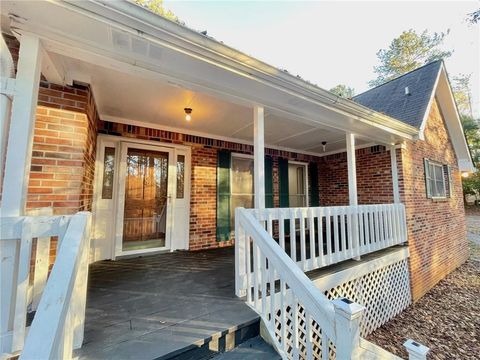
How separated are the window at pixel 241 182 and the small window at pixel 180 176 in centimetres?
115

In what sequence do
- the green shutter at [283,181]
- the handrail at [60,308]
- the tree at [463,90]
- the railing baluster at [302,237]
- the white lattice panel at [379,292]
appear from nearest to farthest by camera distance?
1. the handrail at [60,308]
2. the railing baluster at [302,237]
3. the white lattice panel at [379,292]
4. the green shutter at [283,181]
5. the tree at [463,90]

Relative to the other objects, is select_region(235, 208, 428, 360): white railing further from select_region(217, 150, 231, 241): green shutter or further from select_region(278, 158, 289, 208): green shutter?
select_region(278, 158, 289, 208): green shutter

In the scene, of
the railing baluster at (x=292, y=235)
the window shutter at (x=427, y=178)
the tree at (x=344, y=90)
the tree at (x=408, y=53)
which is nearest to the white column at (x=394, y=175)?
the window shutter at (x=427, y=178)

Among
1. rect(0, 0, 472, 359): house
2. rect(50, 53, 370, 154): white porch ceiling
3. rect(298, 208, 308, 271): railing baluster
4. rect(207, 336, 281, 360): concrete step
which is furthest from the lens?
rect(298, 208, 308, 271): railing baluster

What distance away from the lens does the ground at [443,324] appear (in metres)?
3.35

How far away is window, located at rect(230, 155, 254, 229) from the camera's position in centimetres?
523

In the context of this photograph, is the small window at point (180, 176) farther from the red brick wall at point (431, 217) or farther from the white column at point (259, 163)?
the red brick wall at point (431, 217)

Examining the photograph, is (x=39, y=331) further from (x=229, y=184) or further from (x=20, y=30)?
(x=229, y=184)

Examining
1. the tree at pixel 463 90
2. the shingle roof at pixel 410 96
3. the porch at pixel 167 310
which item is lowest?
the porch at pixel 167 310

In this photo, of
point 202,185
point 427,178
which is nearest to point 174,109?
point 202,185

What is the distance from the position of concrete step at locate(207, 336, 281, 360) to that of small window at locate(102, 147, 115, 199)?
10.5 ft

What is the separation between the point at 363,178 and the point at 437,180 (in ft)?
7.60

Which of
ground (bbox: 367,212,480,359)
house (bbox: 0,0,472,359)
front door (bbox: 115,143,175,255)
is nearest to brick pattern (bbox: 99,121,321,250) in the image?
house (bbox: 0,0,472,359)

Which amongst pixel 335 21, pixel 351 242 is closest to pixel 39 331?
pixel 351 242
